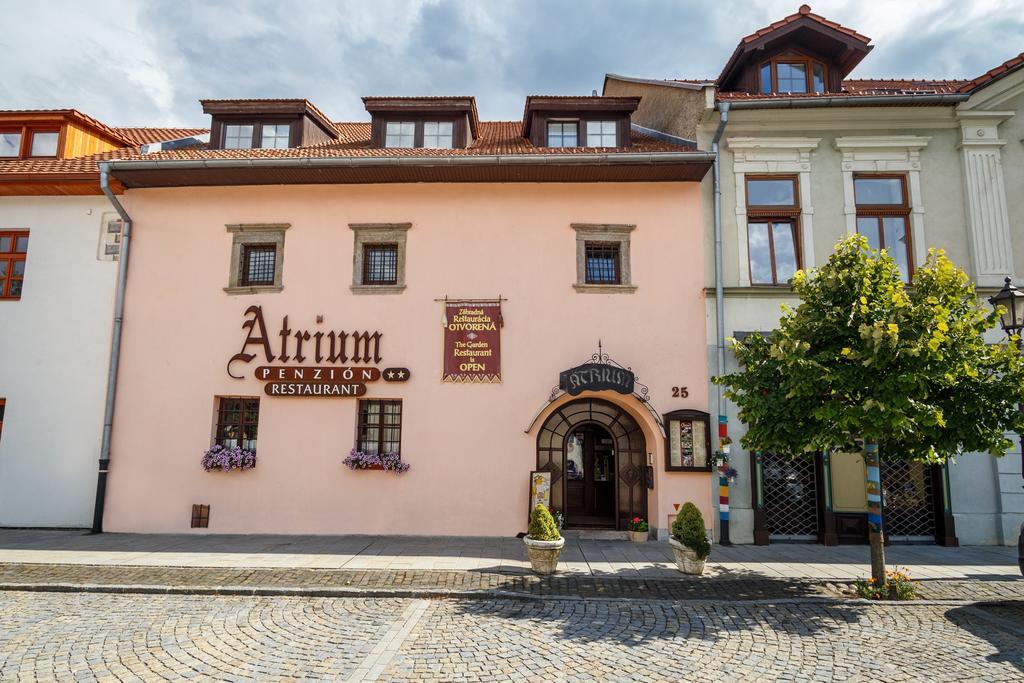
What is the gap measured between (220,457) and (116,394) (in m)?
2.65

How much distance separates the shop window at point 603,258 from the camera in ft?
39.8

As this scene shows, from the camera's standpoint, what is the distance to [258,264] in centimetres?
1274

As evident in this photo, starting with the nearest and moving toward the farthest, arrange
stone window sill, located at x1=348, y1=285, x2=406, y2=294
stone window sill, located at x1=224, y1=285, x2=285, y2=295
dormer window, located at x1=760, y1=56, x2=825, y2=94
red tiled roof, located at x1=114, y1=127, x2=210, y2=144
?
stone window sill, located at x1=348, y1=285, x2=406, y2=294
stone window sill, located at x1=224, y1=285, x2=285, y2=295
dormer window, located at x1=760, y1=56, x2=825, y2=94
red tiled roof, located at x1=114, y1=127, x2=210, y2=144

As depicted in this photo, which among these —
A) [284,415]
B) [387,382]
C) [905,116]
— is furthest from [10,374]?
[905,116]

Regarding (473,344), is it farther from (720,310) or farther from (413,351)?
(720,310)

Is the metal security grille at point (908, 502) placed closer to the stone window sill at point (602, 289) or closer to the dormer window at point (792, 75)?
the stone window sill at point (602, 289)

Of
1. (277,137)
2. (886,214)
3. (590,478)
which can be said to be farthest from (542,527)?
(277,137)

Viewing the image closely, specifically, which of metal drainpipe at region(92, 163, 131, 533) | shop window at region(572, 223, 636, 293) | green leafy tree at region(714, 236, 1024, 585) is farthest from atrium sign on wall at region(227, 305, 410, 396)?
green leafy tree at region(714, 236, 1024, 585)

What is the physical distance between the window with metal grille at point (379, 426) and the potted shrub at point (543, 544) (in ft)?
13.7

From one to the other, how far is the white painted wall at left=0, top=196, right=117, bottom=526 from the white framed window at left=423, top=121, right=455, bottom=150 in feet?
23.4

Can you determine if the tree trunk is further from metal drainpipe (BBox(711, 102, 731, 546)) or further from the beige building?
the beige building

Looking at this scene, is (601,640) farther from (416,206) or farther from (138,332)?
(138,332)

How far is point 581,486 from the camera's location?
12.5 metres

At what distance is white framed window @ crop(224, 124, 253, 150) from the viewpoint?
1427cm
